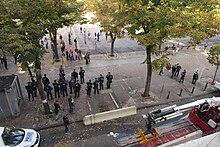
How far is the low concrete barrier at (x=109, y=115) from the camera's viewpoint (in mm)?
11530

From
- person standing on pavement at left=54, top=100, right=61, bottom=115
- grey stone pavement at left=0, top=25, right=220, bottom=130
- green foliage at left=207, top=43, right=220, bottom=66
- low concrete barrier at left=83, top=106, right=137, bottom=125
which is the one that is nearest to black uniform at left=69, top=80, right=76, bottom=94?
grey stone pavement at left=0, top=25, right=220, bottom=130

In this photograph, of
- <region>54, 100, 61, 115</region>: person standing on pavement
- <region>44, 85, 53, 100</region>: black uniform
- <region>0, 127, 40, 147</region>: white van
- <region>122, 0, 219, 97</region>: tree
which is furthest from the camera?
<region>44, 85, 53, 100</region>: black uniform

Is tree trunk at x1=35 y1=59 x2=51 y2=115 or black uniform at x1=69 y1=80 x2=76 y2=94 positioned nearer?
tree trunk at x1=35 y1=59 x2=51 y2=115

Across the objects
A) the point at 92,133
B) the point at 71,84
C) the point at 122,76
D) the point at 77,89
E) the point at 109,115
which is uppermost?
the point at 71,84

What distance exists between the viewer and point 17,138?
9.17m

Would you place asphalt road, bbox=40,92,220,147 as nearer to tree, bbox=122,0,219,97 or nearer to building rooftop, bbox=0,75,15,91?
building rooftop, bbox=0,75,15,91

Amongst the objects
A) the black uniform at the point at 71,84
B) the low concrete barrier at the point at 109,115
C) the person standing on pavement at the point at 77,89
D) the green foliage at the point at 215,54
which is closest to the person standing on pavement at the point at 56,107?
the low concrete barrier at the point at 109,115

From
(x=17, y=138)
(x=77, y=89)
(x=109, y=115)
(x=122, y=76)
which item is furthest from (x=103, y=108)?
(x=17, y=138)

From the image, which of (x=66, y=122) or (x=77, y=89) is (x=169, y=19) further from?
(x=66, y=122)

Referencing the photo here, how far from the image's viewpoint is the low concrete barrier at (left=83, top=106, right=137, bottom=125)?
11.5 meters

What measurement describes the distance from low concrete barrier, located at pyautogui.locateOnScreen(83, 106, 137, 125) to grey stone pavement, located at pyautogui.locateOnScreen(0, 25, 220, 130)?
0.86 metres

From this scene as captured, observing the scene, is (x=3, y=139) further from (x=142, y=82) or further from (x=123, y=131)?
(x=142, y=82)

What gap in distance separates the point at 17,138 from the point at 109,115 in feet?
16.4

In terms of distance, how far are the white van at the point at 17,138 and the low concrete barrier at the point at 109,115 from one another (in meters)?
2.92
